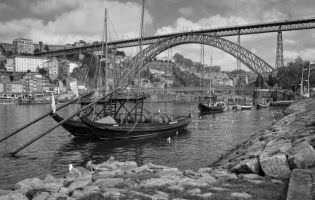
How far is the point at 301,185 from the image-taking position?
9703 millimetres

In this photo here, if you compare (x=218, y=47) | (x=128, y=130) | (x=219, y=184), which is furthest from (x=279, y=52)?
(x=219, y=184)

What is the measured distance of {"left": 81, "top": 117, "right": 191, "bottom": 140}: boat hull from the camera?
3441 centimetres

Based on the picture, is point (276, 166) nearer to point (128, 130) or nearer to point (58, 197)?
point (58, 197)

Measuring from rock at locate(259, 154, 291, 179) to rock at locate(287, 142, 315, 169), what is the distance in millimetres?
210

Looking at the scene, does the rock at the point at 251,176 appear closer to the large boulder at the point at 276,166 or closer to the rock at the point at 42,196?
the large boulder at the point at 276,166

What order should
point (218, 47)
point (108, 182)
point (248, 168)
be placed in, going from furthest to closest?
point (218, 47)
point (248, 168)
point (108, 182)

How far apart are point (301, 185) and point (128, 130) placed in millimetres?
26598

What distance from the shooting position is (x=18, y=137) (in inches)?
1549

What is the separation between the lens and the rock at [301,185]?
8875 millimetres

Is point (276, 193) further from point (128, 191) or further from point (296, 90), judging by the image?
point (296, 90)

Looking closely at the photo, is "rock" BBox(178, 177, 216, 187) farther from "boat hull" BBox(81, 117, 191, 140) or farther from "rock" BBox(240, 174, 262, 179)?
"boat hull" BBox(81, 117, 191, 140)

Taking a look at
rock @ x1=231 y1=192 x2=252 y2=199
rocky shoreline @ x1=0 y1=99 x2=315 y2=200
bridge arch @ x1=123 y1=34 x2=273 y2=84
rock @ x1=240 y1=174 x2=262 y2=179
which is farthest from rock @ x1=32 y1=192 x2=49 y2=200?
bridge arch @ x1=123 y1=34 x2=273 y2=84


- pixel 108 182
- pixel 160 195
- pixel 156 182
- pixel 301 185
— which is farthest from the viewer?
pixel 108 182

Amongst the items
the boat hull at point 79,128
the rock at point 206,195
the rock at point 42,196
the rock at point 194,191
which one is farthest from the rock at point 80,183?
the boat hull at point 79,128
